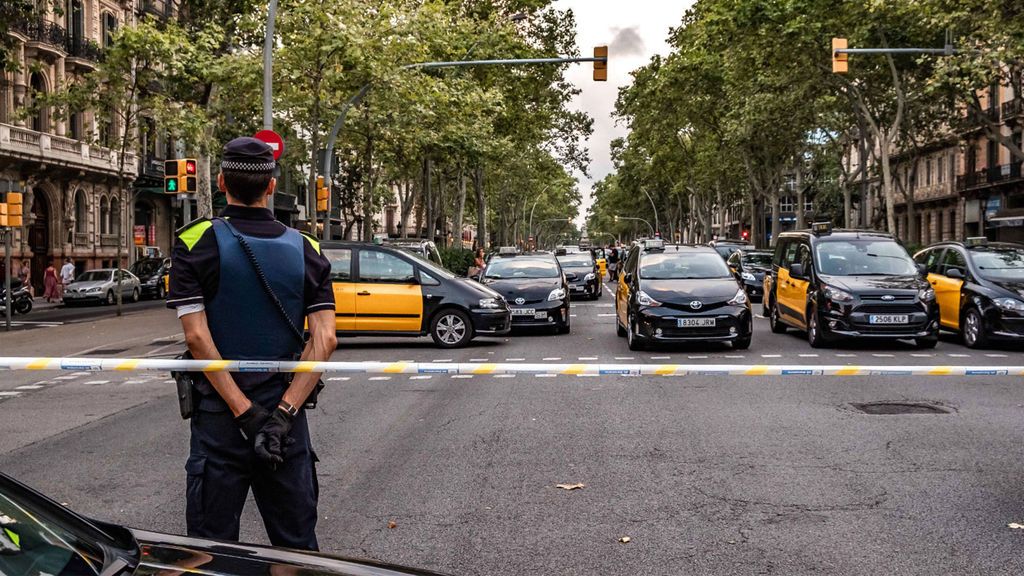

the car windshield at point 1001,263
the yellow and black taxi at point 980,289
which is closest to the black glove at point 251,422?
the yellow and black taxi at point 980,289

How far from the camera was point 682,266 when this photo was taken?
667 inches

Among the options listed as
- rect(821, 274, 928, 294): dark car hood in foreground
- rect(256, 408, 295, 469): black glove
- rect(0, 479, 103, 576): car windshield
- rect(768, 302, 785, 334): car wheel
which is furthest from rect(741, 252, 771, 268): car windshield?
rect(0, 479, 103, 576): car windshield

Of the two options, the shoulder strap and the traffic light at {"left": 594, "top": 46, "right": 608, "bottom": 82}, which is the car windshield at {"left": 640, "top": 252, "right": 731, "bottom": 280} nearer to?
the traffic light at {"left": 594, "top": 46, "right": 608, "bottom": 82}

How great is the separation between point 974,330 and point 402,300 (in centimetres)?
848

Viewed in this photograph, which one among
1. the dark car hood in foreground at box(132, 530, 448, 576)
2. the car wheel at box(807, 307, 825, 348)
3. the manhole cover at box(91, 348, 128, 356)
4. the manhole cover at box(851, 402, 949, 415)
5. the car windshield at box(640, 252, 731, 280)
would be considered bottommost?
the manhole cover at box(91, 348, 128, 356)

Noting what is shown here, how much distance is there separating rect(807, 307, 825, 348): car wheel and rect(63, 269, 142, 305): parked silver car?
986 inches

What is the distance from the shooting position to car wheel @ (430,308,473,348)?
16.8 meters

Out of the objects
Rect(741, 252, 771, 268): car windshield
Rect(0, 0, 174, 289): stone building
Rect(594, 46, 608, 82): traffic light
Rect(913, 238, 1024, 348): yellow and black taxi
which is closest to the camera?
Rect(913, 238, 1024, 348): yellow and black taxi

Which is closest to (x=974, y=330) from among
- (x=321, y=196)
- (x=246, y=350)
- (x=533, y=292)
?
(x=533, y=292)

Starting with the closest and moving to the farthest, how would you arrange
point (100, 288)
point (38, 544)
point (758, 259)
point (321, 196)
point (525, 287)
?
point (38, 544)
point (525, 287)
point (321, 196)
point (758, 259)
point (100, 288)

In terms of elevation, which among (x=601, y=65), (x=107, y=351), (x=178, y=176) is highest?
(x=601, y=65)

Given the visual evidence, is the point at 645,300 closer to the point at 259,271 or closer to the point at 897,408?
the point at 897,408

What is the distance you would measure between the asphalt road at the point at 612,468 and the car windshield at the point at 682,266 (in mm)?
4757

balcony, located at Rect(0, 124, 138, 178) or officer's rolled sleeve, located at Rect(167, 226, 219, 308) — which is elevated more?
balcony, located at Rect(0, 124, 138, 178)
